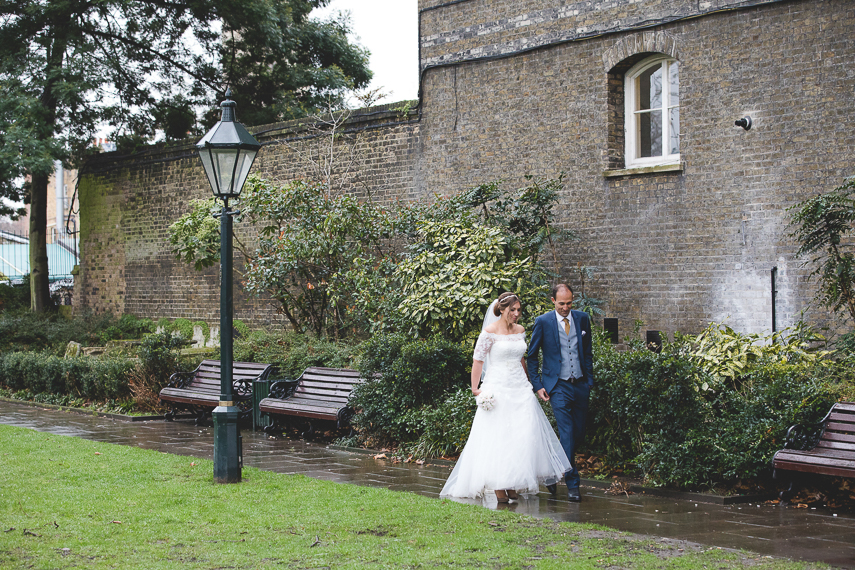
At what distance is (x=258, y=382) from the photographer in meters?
11.9

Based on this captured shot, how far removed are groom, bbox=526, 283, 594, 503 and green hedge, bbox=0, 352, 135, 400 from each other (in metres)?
8.59

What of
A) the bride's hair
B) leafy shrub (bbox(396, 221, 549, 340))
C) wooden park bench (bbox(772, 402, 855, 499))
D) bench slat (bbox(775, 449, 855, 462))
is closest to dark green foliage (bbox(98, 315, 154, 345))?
leafy shrub (bbox(396, 221, 549, 340))

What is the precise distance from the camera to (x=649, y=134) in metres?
12.6

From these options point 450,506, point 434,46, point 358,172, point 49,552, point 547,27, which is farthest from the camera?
point 358,172

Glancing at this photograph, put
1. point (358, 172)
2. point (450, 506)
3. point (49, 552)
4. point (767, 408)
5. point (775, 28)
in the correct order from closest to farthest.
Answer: point (49, 552), point (450, 506), point (767, 408), point (775, 28), point (358, 172)

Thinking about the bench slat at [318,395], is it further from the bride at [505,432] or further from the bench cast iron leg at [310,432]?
the bride at [505,432]

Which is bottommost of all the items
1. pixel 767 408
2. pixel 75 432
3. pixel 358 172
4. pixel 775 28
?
pixel 75 432

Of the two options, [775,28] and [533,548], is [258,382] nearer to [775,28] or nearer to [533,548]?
[533,548]

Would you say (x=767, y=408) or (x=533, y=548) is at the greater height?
(x=767, y=408)

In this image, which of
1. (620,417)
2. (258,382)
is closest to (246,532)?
(620,417)

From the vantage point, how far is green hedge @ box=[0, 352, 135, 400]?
45.2ft

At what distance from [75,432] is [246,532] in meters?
6.31

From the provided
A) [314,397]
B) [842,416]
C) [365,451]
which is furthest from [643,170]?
[842,416]

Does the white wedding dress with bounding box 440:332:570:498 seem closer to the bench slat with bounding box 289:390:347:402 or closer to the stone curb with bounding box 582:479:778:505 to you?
the stone curb with bounding box 582:479:778:505
